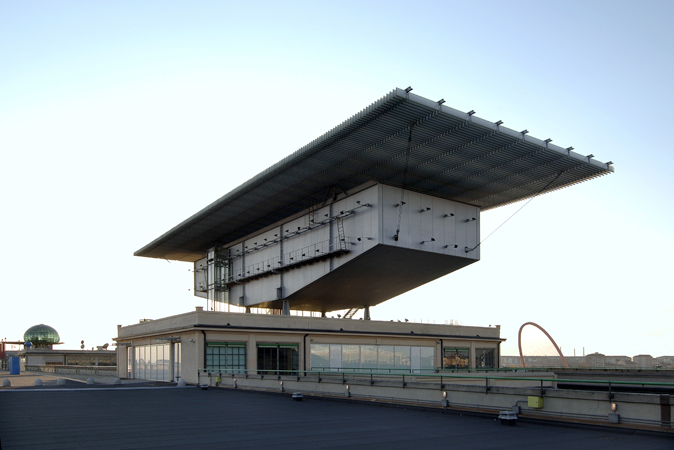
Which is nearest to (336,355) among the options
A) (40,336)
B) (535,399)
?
(535,399)

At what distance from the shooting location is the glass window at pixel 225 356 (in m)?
38.8

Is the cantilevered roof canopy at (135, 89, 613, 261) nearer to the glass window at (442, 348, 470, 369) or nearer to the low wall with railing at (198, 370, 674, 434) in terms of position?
the glass window at (442, 348, 470, 369)

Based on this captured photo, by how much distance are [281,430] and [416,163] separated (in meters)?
29.6

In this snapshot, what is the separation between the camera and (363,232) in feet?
145

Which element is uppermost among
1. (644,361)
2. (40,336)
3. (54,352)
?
(644,361)

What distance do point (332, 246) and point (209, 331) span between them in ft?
41.7

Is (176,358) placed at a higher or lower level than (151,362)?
higher

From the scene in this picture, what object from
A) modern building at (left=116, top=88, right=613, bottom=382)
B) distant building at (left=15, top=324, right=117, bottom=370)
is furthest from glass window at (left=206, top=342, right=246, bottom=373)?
distant building at (left=15, top=324, right=117, bottom=370)

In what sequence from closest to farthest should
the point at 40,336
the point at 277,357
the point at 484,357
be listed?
the point at 277,357 < the point at 484,357 < the point at 40,336

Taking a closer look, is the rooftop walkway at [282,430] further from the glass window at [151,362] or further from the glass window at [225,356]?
the glass window at [151,362]

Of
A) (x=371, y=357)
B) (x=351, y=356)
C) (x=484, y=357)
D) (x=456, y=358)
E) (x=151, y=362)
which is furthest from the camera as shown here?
(x=484, y=357)

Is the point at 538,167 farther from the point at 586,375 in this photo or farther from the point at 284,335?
the point at 284,335

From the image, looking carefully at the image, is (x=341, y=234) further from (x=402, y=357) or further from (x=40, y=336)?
(x=40, y=336)

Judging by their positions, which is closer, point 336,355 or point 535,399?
point 535,399
